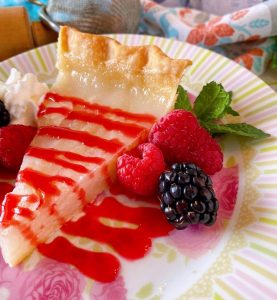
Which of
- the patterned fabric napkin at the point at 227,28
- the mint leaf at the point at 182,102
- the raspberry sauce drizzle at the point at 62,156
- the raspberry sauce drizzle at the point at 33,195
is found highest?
the patterned fabric napkin at the point at 227,28

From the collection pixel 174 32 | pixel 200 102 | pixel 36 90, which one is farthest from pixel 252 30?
pixel 36 90

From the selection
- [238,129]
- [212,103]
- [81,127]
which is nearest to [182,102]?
[212,103]

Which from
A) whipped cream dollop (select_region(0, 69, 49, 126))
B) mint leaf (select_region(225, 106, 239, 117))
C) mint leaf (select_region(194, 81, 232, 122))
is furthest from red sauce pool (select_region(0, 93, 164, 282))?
mint leaf (select_region(225, 106, 239, 117))

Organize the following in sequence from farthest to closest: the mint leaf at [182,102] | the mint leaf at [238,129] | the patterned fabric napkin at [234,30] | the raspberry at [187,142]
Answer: the patterned fabric napkin at [234,30] → the mint leaf at [182,102] → the mint leaf at [238,129] → the raspberry at [187,142]

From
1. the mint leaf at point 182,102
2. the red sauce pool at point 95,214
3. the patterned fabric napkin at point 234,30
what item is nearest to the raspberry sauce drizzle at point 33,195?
the red sauce pool at point 95,214

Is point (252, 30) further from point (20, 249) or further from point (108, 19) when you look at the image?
point (20, 249)

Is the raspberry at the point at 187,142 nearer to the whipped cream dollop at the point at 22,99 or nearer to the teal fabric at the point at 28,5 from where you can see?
the whipped cream dollop at the point at 22,99
